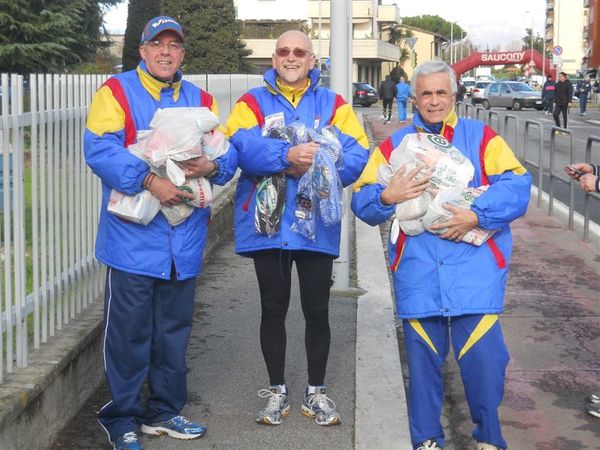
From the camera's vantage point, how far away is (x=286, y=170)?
4.71 m

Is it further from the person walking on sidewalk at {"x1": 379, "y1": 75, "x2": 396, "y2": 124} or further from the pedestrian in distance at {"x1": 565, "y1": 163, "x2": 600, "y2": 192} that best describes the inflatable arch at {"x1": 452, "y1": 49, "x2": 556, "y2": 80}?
the pedestrian in distance at {"x1": 565, "y1": 163, "x2": 600, "y2": 192}

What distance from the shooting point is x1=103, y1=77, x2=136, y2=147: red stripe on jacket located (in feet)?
14.6

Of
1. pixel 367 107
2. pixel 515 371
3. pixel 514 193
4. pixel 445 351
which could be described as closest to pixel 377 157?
pixel 514 193

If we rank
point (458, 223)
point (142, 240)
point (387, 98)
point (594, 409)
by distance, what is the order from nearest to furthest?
point (458, 223) → point (142, 240) → point (594, 409) → point (387, 98)

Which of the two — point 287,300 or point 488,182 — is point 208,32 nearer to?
point 287,300

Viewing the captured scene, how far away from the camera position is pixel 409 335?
4379 millimetres

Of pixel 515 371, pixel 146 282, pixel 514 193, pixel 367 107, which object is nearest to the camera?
pixel 514 193

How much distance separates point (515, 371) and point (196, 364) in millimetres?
1928

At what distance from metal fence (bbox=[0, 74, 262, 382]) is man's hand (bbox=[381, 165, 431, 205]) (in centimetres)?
172

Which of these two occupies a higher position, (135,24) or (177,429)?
(135,24)

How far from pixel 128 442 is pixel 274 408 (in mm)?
801

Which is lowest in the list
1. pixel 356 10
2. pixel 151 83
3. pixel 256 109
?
pixel 256 109

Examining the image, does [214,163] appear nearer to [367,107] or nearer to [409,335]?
[409,335]

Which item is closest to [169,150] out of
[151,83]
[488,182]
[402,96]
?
[151,83]
